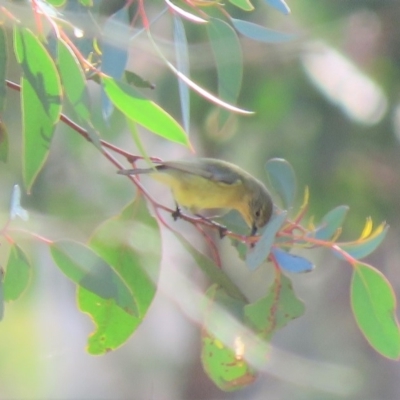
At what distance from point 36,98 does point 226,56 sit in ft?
1.03

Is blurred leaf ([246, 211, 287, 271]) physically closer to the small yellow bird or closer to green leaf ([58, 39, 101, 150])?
green leaf ([58, 39, 101, 150])

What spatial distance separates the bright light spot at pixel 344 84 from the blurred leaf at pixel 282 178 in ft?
5.24

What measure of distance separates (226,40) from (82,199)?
5.89 ft

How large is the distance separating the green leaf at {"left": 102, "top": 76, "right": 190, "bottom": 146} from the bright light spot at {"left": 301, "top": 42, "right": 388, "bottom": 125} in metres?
1.95

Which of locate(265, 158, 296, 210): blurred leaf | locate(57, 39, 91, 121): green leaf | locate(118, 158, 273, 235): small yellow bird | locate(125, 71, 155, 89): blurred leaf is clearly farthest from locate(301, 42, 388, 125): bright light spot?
locate(57, 39, 91, 121): green leaf

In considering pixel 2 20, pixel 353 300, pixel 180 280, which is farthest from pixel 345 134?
pixel 2 20

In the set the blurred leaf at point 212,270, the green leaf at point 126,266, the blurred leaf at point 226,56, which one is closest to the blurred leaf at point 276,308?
the blurred leaf at point 212,270

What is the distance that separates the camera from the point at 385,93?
275 cm

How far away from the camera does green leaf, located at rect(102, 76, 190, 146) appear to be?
33.3 inches

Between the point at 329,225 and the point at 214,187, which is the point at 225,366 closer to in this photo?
the point at 329,225

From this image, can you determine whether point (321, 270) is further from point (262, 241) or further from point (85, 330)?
point (262, 241)

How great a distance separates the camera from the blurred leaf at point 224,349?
1.18m

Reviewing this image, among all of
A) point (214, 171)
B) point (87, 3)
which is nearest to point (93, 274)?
point (87, 3)

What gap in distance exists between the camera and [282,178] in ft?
3.83
